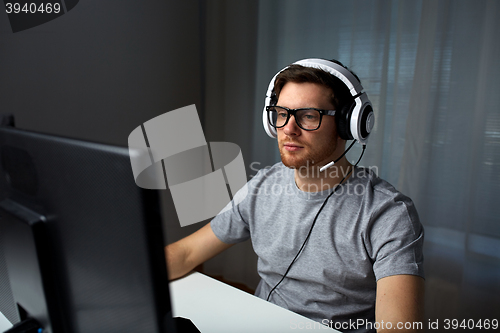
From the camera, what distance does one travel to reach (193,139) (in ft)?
8.14

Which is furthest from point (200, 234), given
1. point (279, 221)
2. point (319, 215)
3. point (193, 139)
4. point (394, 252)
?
point (193, 139)

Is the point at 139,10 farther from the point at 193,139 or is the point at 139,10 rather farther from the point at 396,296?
the point at 396,296

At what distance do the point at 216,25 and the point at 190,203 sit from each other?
1.21 m

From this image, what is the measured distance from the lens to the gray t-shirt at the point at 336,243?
0.97m

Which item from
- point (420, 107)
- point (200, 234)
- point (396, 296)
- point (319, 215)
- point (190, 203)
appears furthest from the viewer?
point (190, 203)

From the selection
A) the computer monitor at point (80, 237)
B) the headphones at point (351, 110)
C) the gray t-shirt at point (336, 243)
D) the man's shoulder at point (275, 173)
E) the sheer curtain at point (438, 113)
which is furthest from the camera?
the sheer curtain at point (438, 113)

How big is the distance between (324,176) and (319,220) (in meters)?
0.15

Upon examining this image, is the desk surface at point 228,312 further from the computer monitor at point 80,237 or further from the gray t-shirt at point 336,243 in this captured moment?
the computer monitor at point 80,237

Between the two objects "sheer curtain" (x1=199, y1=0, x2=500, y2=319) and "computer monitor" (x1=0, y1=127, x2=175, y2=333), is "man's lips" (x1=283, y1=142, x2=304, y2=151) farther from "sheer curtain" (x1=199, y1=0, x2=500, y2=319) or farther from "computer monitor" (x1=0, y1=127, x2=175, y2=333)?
"sheer curtain" (x1=199, y1=0, x2=500, y2=319)

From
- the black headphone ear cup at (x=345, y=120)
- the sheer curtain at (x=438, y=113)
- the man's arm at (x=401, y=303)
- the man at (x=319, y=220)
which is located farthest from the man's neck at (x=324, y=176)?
the sheer curtain at (x=438, y=113)

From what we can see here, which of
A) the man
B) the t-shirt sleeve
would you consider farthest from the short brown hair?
the t-shirt sleeve

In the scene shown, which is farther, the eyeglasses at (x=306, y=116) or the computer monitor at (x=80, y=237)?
the eyeglasses at (x=306, y=116)

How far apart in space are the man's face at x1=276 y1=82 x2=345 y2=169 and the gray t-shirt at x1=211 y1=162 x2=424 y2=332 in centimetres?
11

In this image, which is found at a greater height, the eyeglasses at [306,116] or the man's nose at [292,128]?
the eyeglasses at [306,116]
